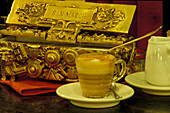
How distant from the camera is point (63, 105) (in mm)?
→ 819

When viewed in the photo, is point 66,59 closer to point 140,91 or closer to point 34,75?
point 34,75

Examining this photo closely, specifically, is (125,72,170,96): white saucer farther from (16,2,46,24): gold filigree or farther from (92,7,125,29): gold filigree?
(16,2,46,24): gold filigree

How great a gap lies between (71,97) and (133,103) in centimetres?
19

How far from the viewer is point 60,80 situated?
1.02m

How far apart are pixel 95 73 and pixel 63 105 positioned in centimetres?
14

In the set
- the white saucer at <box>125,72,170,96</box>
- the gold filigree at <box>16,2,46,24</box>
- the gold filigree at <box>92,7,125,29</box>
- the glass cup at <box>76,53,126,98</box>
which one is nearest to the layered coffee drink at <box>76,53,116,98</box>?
the glass cup at <box>76,53,126,98</box>

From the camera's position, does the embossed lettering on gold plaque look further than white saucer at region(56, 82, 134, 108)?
Yes

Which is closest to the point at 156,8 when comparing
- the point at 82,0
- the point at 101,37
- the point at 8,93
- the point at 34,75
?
the point at 82,0

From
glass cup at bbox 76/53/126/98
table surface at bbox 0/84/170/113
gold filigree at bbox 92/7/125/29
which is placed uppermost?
gold filigree at bbox 92/7/125/29

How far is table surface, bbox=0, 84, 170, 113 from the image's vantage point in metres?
0.77

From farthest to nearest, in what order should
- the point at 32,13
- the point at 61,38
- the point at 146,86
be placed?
the point at 32,13 < the point at 61,38 < the point at 146,86

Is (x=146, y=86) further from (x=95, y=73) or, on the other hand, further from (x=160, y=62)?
(x=95, y=73)

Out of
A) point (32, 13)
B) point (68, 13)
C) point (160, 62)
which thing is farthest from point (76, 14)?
point (160, 62)

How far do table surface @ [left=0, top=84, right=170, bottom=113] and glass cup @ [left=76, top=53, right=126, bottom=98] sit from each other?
0.17 ft
